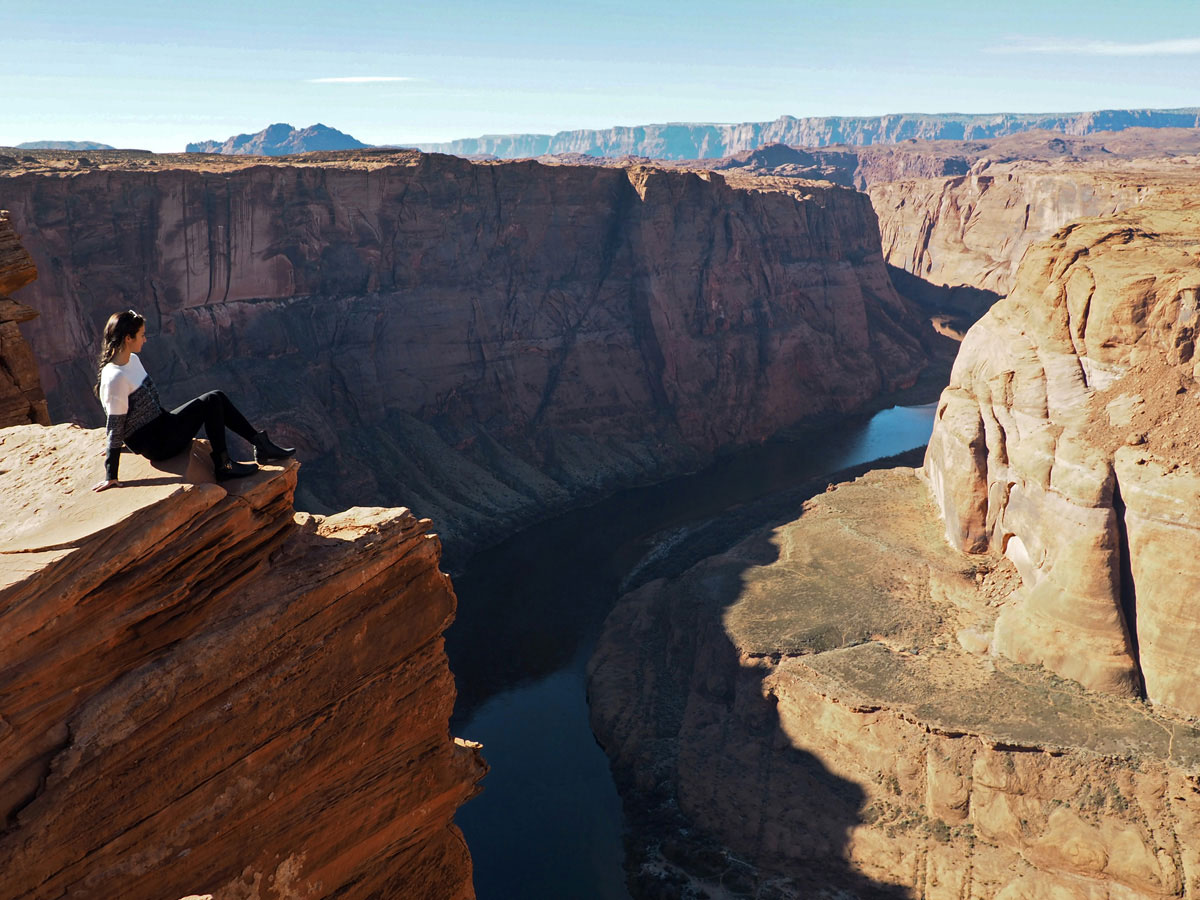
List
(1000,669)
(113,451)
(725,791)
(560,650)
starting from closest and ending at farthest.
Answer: (113,451) → (1000,669) → (725,791) → (560,650)

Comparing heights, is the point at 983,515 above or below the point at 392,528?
below

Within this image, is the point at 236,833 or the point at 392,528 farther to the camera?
the point at 392,528

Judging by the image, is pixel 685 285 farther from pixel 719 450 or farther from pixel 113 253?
pixel 113 253

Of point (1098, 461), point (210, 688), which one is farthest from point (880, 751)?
point (210, 688)

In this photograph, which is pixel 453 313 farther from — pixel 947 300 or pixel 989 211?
pixel 989 211

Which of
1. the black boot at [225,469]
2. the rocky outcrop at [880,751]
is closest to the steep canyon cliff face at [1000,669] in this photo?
the rocky outcrop at [880,751]

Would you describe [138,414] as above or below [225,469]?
above

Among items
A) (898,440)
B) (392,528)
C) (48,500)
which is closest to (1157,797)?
(392,528)

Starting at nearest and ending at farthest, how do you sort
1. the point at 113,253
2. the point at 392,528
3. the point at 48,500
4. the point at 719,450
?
the point at 48,500
the point at 392,528
the point at 113,253
the point at 719,450
